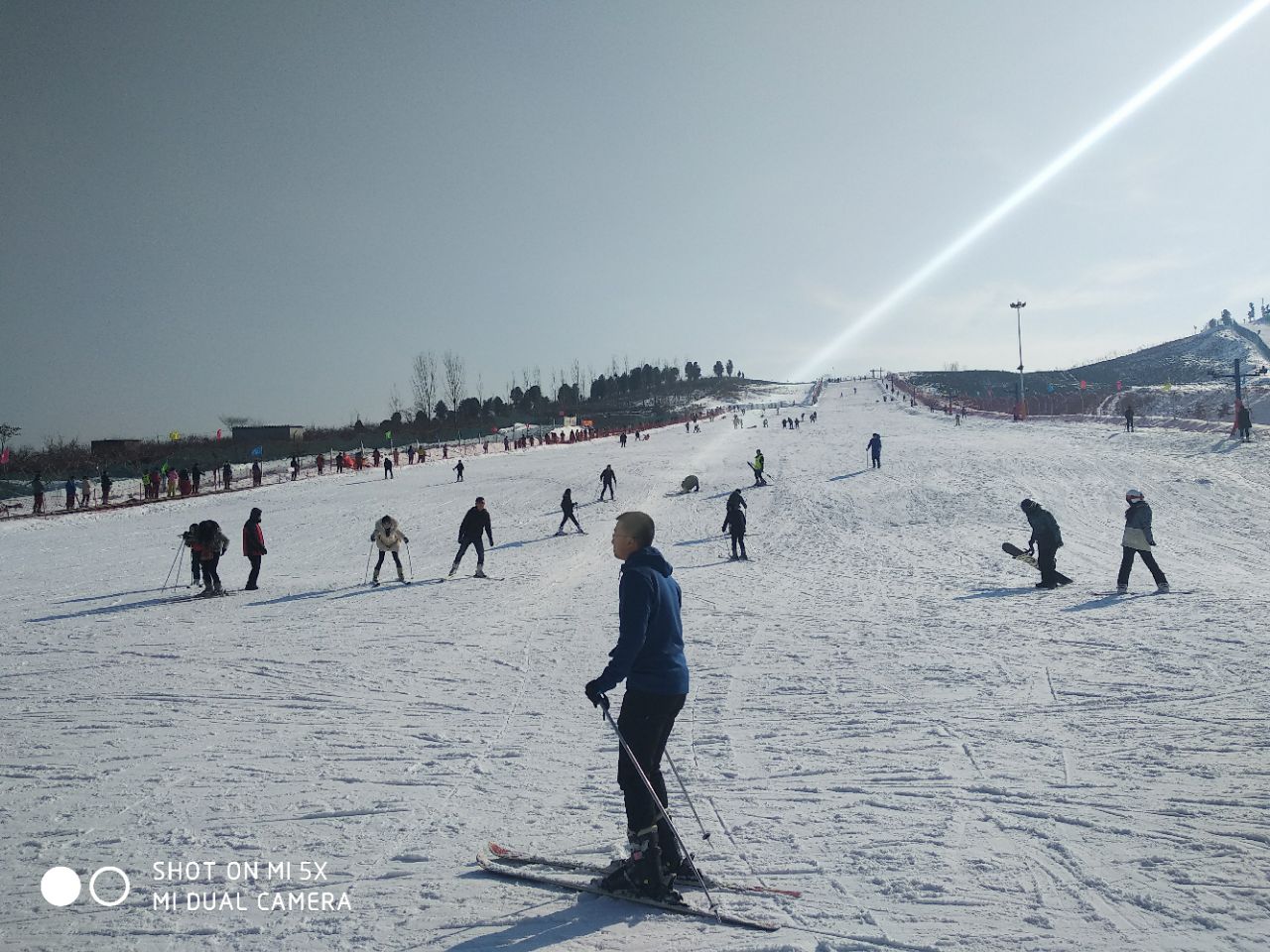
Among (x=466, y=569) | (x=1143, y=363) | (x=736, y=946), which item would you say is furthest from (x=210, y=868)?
(x=1143, y=363)

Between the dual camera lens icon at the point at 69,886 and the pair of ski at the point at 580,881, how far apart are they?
1828mm

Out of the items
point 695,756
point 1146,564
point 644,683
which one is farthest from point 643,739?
point 1146,564

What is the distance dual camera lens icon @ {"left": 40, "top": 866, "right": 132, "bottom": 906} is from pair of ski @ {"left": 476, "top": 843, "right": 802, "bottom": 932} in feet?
6.00

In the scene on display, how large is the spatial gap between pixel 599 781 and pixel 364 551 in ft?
51.7

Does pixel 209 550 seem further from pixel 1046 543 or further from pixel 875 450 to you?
pixel 875 450

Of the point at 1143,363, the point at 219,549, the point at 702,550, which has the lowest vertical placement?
the point at 702,550

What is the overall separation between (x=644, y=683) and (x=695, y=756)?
2472 millimetres

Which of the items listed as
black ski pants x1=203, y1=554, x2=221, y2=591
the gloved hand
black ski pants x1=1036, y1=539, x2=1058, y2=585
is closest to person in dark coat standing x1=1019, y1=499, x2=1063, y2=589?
black ski pants x1=1036, y1=539, x2=1058, y2=585

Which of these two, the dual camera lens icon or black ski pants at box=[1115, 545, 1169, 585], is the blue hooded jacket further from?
black ski pants at box=[1115, 545, 1169, 585]

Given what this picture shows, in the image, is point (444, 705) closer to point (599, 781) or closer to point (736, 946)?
point (599, 781)

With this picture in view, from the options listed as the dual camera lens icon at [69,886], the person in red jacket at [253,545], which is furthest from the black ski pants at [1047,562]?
the person in red jacket at [253,545]

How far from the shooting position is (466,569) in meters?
16.5

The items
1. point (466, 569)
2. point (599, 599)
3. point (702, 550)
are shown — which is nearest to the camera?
point (599, 599)

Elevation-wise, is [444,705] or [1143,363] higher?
[1143,363]
